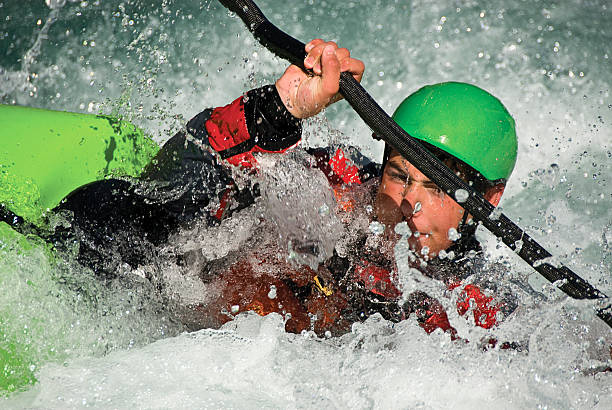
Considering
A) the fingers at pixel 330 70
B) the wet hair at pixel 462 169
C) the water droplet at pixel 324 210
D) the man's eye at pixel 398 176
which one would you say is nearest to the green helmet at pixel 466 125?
the wet hair at pixel 462 169

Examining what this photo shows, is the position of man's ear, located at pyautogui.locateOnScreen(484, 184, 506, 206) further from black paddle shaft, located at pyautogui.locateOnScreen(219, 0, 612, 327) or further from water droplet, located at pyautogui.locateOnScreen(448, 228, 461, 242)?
black paddle shaft, located at pyautogui.locateOnScreen(219, 0, 612, 327)

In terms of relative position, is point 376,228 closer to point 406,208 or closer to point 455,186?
point 406,208

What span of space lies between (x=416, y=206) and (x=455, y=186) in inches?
10.5

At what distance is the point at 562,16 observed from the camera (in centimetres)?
235

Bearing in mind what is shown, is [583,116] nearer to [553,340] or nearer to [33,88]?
[553,340]

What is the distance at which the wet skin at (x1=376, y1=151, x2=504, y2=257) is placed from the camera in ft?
4.26

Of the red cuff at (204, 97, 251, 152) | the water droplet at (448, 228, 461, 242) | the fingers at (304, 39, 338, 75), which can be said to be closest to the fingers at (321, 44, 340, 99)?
the fingers at (304, 39, 338, 75)

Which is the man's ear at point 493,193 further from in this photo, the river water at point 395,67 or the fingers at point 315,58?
the fingers at point 315,58

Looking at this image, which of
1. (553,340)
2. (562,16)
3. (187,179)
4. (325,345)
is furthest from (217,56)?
(553,340)

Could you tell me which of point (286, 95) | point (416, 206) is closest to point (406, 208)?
point (416, 206)

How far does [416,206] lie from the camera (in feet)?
4.29

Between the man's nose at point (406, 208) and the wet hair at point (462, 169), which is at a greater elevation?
the wet hair at point (462, 169)

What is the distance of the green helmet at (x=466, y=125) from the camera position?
1429 mm

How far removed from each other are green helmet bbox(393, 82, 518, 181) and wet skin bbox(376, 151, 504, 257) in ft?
0.51
